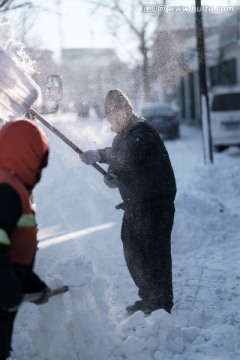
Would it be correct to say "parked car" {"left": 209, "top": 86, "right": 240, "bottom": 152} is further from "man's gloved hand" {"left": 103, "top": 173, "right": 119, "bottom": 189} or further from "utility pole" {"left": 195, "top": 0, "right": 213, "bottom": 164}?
"man's gloved hand" {"left": 103, "top": 173, "right": 119, "bottom": 189}

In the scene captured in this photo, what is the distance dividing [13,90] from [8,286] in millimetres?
1671

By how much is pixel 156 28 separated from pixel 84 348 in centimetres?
1416

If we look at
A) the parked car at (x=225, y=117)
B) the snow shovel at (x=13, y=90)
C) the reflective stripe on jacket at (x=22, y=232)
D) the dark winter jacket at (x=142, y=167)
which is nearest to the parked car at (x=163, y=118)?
the parked car at (x=225, y=117)

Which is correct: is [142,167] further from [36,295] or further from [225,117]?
[225,117]

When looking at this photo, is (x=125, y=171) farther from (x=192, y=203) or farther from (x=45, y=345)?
(x=192, y=203)

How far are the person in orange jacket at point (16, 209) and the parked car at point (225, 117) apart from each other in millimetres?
15066

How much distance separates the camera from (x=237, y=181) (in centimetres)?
1102

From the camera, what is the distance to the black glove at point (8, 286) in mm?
2656

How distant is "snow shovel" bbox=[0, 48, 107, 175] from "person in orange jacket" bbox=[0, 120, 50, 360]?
1.06 meters

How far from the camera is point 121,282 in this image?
19.3 ft

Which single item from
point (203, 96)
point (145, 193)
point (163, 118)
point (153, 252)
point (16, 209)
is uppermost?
point (16, 209)

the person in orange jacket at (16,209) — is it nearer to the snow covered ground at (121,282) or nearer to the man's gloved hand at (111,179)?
the snow covered ground at (121,282)

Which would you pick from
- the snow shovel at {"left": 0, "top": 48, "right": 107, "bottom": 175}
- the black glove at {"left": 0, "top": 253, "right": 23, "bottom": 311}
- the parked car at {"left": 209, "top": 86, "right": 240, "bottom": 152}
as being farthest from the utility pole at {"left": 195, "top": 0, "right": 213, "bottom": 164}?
the black glove at {"left": 0, "top": 253, "right": 23, "bottom": 311}

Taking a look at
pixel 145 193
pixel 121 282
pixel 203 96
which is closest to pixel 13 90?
pixel 145 193
